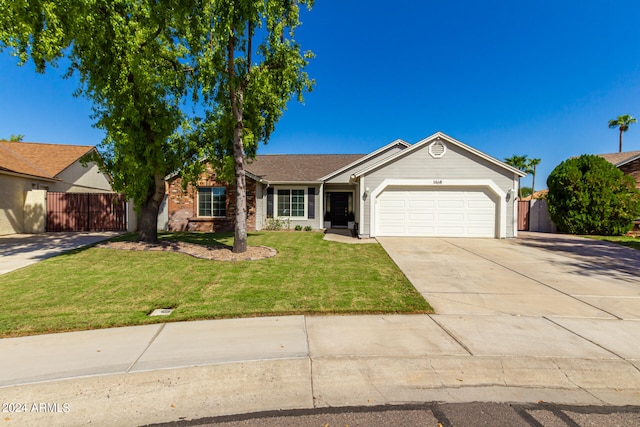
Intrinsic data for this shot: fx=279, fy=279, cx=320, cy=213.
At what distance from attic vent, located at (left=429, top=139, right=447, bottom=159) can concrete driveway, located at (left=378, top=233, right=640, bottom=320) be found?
174 inches

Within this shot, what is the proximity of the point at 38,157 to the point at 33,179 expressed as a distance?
476 cm

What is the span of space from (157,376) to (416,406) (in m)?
2.58

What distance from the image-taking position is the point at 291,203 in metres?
17.0

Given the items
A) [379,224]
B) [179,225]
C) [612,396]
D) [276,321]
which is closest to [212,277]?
[276,321]

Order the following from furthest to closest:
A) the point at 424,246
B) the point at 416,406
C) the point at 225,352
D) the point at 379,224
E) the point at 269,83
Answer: the point at 379,224, the point at 424,246, the point at 269,83, the point at 225,352, the point at 416,406

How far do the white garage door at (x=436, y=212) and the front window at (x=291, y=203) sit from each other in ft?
17.2

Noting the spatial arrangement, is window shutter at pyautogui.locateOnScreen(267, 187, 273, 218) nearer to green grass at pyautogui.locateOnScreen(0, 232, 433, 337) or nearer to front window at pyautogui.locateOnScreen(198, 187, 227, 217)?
front window at pyautogui.locateOnScreen(198, 187, 227, 217)

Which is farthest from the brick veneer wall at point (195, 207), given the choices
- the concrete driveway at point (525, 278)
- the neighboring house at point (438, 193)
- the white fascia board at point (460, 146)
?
→ the concrete driveway at point (525, 278)

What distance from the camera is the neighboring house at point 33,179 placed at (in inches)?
516

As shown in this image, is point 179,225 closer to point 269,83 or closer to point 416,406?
point 269,83

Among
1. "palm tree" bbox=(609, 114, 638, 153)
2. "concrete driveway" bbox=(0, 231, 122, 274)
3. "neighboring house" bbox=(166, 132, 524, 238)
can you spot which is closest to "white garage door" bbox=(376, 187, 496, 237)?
"neighboring house" bbox=(166, 132, 524, 238)

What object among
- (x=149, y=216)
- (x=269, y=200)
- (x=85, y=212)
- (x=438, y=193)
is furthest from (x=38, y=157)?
(x=438, y=193)

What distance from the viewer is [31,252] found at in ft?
29.8

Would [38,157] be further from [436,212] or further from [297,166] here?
[436,212]
